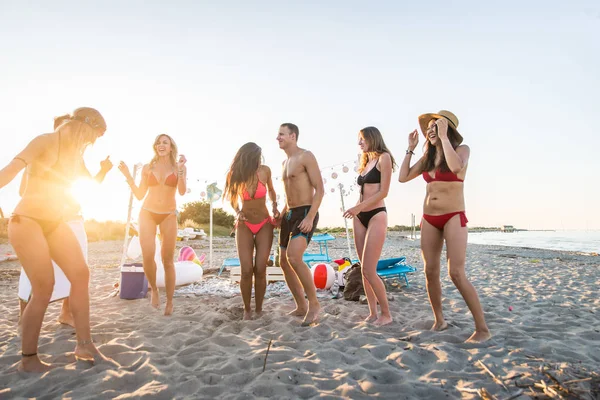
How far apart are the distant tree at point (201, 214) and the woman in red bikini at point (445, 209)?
3226cm

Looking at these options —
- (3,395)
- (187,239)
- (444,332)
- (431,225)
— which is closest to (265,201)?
(431,225)

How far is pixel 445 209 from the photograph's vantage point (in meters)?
3.17

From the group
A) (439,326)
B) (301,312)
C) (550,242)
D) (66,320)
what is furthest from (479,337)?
(550,242)

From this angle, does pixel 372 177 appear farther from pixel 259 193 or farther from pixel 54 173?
pixel 54 173

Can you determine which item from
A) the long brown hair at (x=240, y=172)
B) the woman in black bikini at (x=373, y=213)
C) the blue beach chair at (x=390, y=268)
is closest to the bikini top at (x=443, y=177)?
the woman in black bikini at (x=373, y=213)

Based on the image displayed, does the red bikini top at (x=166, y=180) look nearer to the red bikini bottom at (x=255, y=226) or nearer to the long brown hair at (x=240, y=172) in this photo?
the long brown hair at (x=240, y=172)

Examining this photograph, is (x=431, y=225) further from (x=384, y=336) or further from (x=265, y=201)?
(x=265, y=201)

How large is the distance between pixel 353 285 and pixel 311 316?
1.64m

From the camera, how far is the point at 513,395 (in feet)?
6.68

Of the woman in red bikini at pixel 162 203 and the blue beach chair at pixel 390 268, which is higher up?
the woman in red bikini at pixel 162 203

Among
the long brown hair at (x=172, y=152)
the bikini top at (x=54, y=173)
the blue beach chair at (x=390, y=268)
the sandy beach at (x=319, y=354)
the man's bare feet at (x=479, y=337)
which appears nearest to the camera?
the sandy beach at (x=319, y=354)

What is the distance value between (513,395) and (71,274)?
10.2ft

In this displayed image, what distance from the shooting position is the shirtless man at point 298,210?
12.4 ft

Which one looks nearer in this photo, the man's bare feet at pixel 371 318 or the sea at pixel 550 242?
the man's bare feet at pixel 371 318
